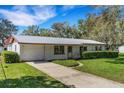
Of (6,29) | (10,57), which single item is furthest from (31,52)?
(6,29)

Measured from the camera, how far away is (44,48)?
2002cm

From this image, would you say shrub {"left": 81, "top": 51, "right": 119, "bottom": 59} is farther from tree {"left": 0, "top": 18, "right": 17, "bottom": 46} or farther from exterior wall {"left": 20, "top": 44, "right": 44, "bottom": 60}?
tree {"left": 0, "top": 18, "right": 17, "bottom": 46}

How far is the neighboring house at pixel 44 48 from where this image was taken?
60.2 feet

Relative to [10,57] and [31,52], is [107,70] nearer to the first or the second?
[10,57]

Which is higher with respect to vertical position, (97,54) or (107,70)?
(97,54)

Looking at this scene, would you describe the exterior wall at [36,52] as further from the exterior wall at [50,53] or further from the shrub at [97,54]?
the shrub at [97,54]

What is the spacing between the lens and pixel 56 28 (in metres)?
43.3

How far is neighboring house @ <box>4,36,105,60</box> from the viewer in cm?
1836

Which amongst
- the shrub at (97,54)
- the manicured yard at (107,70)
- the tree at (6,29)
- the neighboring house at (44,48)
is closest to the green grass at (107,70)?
the manicured yard at (107,70)

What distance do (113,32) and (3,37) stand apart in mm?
29444
